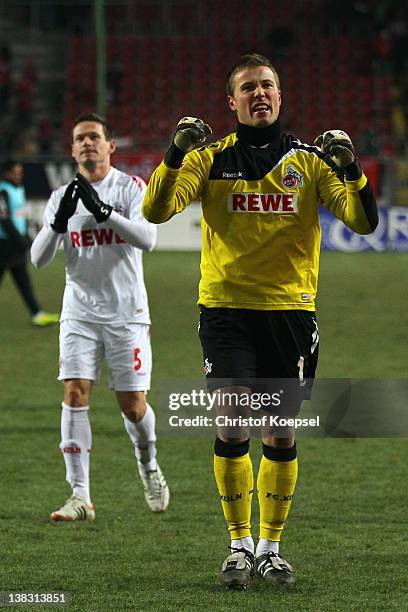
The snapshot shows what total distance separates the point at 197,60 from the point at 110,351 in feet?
94.3

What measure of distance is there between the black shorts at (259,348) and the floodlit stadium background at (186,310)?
0.84 m

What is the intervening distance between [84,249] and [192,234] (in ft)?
60.6

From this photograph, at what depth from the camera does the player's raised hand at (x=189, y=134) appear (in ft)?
15.8

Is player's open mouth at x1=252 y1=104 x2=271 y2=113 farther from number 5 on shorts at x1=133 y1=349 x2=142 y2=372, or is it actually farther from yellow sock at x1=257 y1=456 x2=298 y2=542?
number 5 on shorts at x1=133 y1=349 x2=142 y2=372

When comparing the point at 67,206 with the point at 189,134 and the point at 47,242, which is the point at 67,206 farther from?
the point at 189,134

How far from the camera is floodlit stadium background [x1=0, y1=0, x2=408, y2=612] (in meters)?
5.39

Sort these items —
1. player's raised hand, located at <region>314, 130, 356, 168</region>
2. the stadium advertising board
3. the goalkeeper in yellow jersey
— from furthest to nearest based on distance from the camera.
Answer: the stadium advertising board → the goalkeeper in yellow jersey → player's raised hand, located at <region>314, 130, 356, 168</region>

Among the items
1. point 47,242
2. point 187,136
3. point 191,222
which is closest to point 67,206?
point 47,242

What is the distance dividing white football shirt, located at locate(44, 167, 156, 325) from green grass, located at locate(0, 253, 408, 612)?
1041mm

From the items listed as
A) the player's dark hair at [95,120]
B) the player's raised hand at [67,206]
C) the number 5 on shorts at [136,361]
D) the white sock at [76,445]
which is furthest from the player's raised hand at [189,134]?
the white sock at [76,445]

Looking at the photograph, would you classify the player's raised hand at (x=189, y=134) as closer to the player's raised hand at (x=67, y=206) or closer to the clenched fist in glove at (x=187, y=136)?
the clenched fist in glove at (x=187, y=136)

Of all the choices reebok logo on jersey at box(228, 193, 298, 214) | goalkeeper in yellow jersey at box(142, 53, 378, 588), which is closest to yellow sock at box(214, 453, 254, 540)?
goalkeeper in yellow jersey at box(142, 53, 378, 588)

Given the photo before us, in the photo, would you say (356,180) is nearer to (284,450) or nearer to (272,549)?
(284,450)

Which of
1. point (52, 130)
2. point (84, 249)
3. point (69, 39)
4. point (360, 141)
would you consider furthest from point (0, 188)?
point (69, 39)
